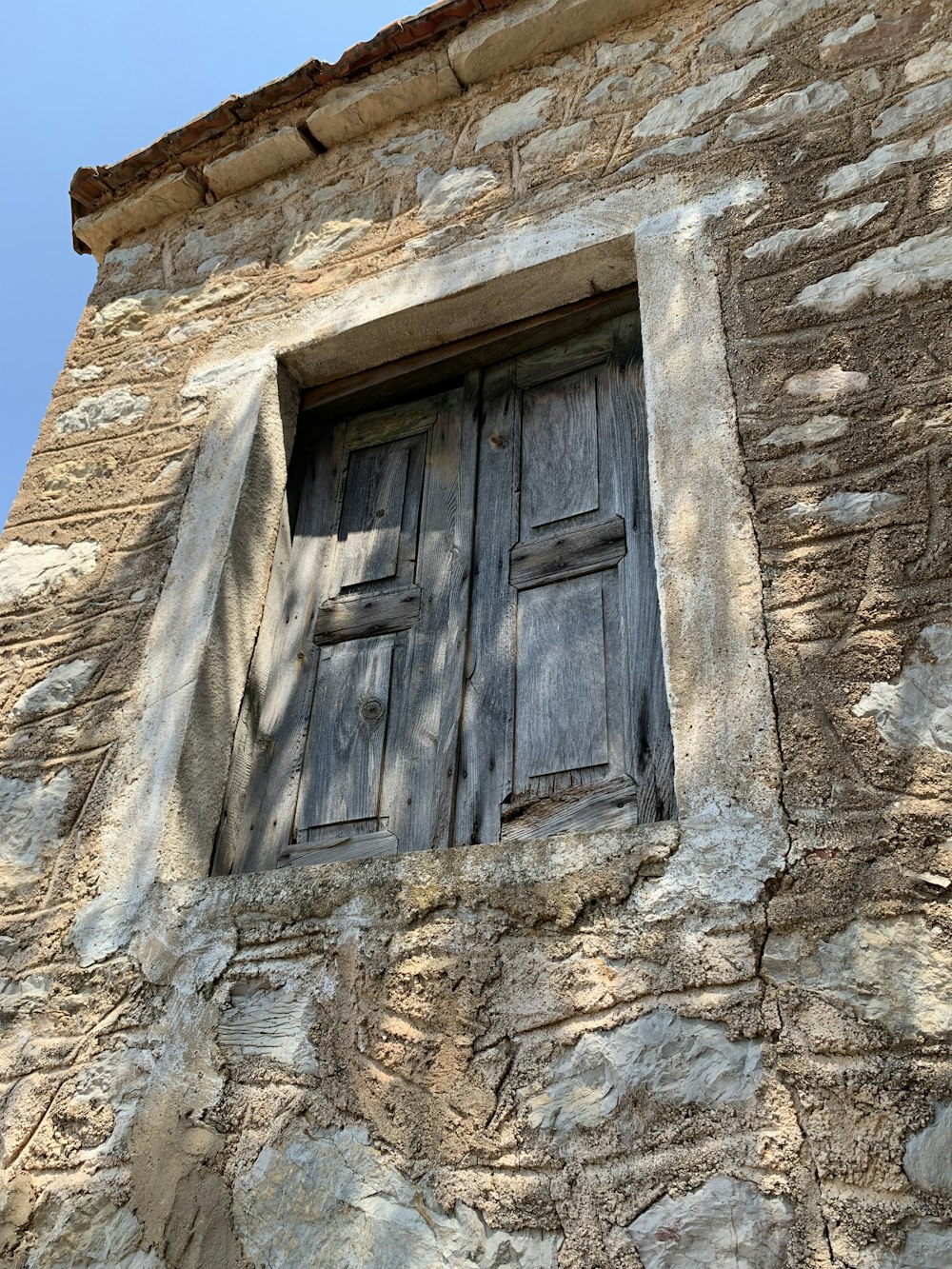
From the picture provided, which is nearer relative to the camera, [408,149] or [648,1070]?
[648,1070]

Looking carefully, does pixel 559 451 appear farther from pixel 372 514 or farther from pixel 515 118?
pixel 515 118

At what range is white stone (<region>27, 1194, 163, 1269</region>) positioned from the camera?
1723 millimetres

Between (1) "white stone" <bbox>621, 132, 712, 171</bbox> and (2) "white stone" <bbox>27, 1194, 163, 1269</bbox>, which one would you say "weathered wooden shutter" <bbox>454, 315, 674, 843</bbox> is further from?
(2) "white stone" <bbox>27, 1194, 163, 1269</bbox>

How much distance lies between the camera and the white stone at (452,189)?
2.82 metres

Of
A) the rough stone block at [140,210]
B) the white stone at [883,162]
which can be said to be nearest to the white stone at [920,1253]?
the white stone at [883,162]

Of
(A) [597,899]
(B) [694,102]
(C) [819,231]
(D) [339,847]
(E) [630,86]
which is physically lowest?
(A) [597,899]

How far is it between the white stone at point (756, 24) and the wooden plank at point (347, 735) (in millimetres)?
1708

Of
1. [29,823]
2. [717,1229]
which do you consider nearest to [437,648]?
[29,823]

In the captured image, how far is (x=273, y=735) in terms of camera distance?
2457 millimetres

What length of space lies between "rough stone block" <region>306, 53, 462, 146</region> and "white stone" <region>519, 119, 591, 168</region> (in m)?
0.44

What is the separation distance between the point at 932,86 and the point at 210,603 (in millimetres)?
1942

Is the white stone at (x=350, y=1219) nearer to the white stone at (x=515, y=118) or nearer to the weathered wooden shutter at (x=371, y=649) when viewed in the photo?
the weathered wooden shutter at (x=371, y=649)

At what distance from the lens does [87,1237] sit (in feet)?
5.78

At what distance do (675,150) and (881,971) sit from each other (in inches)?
77.1
